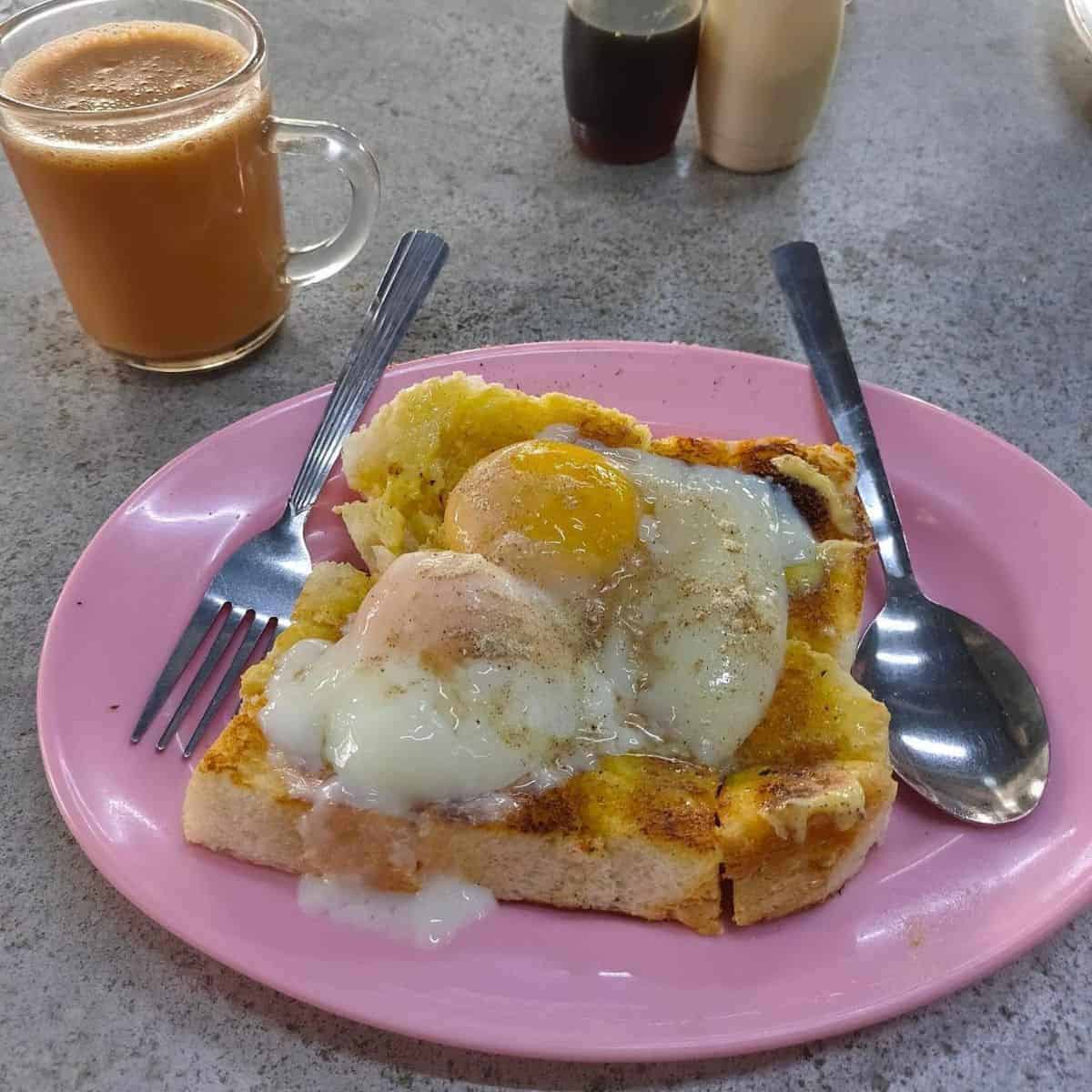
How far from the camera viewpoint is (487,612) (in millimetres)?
1396

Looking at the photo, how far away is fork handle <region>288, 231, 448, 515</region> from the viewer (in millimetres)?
1790

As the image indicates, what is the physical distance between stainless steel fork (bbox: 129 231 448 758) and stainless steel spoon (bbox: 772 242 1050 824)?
2.82 ft

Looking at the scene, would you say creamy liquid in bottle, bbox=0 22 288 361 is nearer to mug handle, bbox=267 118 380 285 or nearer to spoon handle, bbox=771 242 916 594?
mug handle, bbox=267 118 380 285

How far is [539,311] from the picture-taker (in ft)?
7.84

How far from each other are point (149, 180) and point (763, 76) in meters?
1.47

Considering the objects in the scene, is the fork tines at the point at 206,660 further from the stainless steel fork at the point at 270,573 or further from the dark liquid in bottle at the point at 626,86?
the dark liquid in bottle at the point at 626,86

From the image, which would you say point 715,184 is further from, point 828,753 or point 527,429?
point 828,753

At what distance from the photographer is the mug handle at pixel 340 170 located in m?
1.98

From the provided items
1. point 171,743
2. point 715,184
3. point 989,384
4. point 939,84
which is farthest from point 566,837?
point 939,84

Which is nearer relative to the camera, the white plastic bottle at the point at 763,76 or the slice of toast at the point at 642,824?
the slice of toast at the point at 642,824

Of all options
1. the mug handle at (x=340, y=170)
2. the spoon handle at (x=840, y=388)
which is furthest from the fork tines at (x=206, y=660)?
the spoon handle at (x=840, y=388)

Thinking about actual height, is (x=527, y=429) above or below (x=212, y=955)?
above

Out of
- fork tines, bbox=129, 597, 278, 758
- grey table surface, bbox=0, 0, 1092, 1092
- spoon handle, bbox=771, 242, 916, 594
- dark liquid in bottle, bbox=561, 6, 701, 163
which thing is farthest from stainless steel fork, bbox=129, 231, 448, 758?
dark liquid in bottle, bbox=561, 6, 701, 163

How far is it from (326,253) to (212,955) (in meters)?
1.43
